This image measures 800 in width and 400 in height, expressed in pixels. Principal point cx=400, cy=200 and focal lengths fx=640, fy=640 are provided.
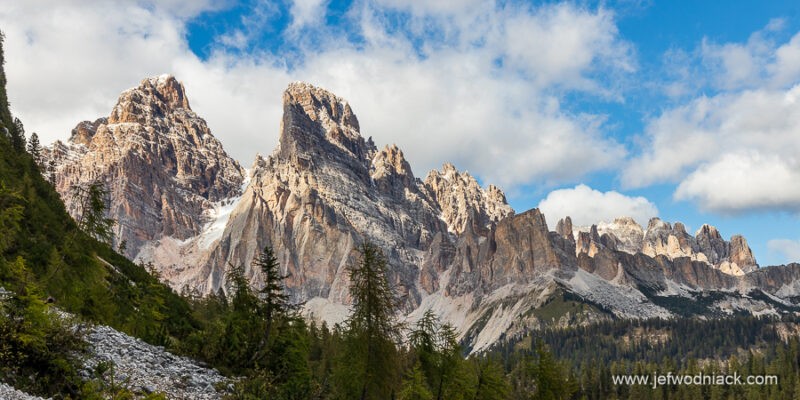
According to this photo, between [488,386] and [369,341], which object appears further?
[488,386]

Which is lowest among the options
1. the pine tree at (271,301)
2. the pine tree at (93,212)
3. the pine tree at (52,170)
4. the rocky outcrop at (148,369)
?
the rocky outcrop at (148,369)

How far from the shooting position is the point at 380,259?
43.8 metres

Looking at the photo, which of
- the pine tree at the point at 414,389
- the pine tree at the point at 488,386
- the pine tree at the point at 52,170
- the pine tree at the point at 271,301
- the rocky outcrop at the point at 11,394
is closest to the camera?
the rocky outcrop at the point at 11,394

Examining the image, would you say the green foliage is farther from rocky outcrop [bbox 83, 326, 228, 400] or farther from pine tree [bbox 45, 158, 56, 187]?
pine tree [bbox 45, 158, 56, 187]

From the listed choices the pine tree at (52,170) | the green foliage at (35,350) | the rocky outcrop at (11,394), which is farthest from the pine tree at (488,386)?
the pine tree at (52,170)

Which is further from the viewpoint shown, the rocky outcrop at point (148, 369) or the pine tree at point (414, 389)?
the pine tree at point (414, 389)

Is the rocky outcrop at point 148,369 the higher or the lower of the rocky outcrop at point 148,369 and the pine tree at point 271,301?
the lower

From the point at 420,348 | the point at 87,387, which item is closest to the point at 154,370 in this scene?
the point at 87,387

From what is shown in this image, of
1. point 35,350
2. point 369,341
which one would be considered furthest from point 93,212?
point 369,341

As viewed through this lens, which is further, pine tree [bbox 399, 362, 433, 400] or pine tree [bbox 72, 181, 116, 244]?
pine tree [bbox 399, 362, 433, 400]

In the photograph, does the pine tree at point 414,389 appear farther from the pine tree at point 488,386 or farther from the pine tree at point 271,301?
the pine tree at point 271,301

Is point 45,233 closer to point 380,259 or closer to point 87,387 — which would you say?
point 380,259

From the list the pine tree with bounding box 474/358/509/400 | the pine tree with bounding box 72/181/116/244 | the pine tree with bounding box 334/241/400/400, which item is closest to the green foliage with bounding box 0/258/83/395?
the pine tree with bounding box 72/181/116/244

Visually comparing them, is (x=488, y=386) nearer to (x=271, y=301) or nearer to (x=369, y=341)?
(x=369, y=341)
